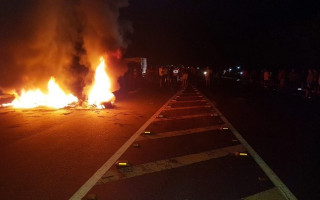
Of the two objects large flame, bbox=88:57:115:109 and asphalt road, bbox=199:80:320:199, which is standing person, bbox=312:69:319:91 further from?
large flame, bbox=88:57:115:109

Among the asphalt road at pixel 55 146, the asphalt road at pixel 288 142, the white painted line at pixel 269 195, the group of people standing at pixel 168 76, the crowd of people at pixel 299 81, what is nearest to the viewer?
the white painted line at pixel 269 195

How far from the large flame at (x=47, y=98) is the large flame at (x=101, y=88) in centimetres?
100

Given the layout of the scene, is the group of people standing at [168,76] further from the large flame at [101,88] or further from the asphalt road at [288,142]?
the asphalt road at [288,142]

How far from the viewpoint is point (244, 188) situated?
17.4 feet

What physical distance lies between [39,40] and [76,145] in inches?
468

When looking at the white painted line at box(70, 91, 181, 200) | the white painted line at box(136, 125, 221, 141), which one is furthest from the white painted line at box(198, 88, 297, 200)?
the white painted line at box(70, 91, 181, 200)

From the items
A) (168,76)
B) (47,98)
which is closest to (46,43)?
(47,98)

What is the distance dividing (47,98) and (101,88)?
2.70m

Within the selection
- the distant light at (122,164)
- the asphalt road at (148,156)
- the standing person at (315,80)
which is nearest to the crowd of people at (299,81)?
the standing person at (315,80)

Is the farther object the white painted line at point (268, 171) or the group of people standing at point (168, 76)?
the group of people standing at point (168, 76)

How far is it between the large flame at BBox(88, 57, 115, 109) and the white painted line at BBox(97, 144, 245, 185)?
8.92 meters

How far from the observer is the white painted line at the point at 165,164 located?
5832 mm

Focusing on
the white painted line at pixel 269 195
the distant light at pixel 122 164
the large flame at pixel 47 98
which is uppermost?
the large flame at pixel 47 98

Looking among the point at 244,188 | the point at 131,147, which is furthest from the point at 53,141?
the point at 244,188
